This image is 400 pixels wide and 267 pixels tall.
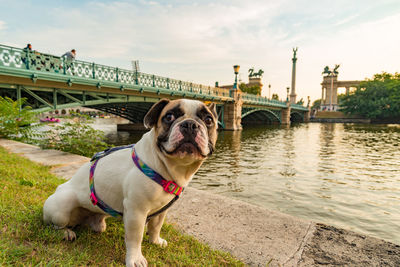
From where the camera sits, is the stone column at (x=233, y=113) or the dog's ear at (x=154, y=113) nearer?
the dog's ear at (x=154, y=113)

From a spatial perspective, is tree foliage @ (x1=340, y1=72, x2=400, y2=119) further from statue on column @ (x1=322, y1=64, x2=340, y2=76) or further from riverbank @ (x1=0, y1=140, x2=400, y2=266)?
riverbank @ (x1=0, y1=140, x2=400, y2=266)

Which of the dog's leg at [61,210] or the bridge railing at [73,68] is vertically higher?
the bridge railing at [73,68]

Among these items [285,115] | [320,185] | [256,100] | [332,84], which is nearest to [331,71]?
[332,84]

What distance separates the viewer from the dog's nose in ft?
5.38

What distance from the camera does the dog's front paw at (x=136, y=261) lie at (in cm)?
179

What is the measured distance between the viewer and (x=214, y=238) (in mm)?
2484

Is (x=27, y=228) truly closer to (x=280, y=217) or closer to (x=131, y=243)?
(x=131, y=243)

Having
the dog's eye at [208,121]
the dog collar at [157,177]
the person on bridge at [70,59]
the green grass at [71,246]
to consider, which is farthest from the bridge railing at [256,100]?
the dog collar at [157,177]

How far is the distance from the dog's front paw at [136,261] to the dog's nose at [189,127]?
1.09 metres

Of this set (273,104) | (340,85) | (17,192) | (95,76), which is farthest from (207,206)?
(340,85)

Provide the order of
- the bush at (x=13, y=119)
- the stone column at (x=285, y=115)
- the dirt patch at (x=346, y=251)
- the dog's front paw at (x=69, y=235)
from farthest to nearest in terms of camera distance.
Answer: the stone column at (x=285, y=115) → the bush at (x=13, y=119) → the dirt patch at (x=346, y=251) → the dog's front paw at (x=69, y=235)

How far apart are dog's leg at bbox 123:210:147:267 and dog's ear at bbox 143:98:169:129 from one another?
2.17 ft

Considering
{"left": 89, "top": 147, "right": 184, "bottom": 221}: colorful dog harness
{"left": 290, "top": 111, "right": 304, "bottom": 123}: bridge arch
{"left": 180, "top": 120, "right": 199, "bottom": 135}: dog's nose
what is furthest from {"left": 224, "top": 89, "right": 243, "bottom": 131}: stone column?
{"left": 290, "top": 111, "right": 304, "bottom": 123}: bridge arch

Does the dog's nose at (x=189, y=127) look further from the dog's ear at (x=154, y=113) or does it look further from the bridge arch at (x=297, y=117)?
the bridge arch at (x=297, y=117)
